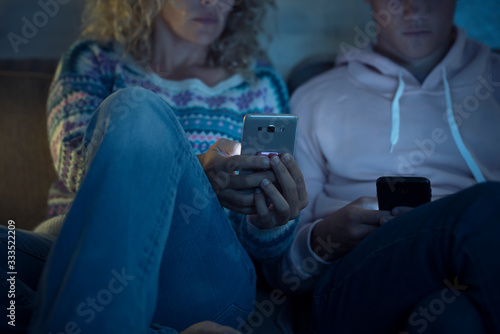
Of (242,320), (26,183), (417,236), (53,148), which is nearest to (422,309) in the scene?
(417,236)

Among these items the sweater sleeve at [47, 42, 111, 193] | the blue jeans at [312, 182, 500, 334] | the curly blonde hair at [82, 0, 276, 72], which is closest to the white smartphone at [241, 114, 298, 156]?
the blue jeans at [312, 182, 500, 334]

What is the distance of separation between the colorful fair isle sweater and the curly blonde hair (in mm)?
42

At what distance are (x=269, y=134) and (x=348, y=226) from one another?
25cm

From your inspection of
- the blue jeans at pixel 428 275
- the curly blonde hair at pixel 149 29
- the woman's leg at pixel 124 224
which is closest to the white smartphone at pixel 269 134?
the woman's leg at pixel 124 224

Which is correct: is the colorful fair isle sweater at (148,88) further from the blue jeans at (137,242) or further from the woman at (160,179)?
the blue jeans at (137,242)

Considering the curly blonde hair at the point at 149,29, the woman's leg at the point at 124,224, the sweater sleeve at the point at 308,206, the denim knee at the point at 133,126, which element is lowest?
the sweater sleeve at the point at 308,206

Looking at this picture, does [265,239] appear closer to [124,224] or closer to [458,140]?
[124,224]

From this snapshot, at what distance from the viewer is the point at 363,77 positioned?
1.15m

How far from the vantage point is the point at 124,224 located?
0.52 metres

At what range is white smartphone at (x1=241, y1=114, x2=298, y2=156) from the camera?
761mm

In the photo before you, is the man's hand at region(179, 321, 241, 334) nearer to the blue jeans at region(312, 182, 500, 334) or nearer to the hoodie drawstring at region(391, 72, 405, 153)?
→ the blue jeans at region(312, 182, 500, 334)

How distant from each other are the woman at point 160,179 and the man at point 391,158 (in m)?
0.11

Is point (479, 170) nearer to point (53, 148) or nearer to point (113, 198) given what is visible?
point (113, 198)

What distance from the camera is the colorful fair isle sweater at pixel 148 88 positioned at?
93 cm
